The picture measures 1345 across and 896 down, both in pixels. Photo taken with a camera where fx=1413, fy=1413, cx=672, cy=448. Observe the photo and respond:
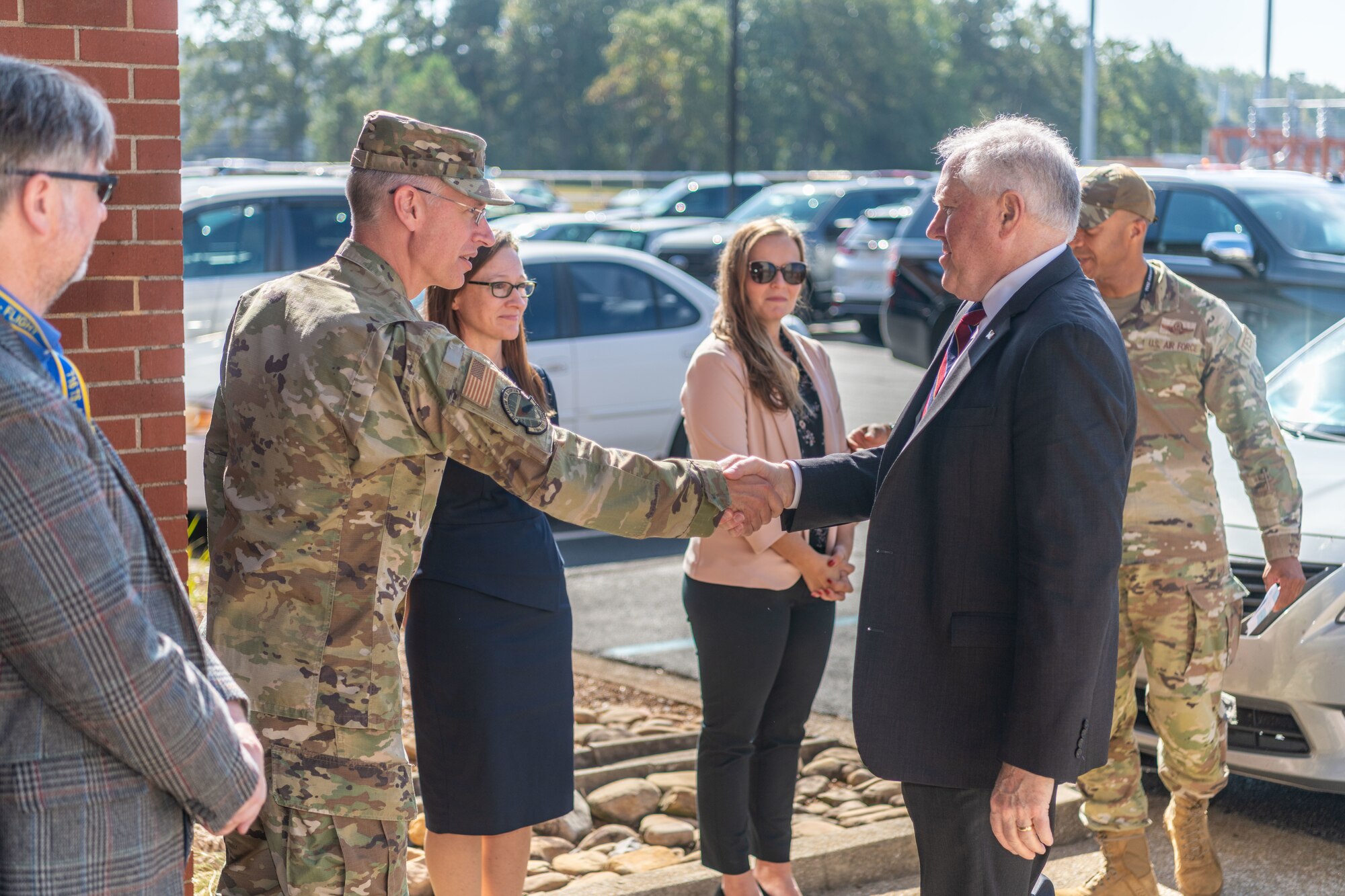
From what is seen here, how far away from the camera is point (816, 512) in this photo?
356cm

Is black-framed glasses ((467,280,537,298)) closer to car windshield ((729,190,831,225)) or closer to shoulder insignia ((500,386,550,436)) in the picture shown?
shoulder insignia ((500,386,550,436))

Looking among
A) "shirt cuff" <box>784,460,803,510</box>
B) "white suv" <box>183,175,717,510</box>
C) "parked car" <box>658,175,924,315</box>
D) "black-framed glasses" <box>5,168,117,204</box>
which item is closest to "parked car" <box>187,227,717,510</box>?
"white suv" <box>183,175,717,510</box>

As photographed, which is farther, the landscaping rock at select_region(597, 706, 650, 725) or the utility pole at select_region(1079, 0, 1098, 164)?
the utility pole at select_region(1079, 0, 1098, 164)

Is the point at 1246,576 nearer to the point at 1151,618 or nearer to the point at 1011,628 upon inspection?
the point at 1151,618

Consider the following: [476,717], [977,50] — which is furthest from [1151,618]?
[977,50]

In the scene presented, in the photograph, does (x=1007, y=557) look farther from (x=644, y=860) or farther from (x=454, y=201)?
(x=644, y=860)

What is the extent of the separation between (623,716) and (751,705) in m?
1.81

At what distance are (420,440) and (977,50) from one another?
3152 inches

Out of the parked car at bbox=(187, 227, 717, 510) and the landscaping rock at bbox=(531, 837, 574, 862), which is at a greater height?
the parked car at bbox=(187, 227, 717, 510)

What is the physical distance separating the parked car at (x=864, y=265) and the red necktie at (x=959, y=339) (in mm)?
14390

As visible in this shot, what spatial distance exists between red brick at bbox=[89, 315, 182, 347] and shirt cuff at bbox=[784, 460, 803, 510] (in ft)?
4.97

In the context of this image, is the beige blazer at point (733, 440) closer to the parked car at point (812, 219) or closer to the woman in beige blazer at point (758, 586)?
the woman in beige blazer at point (758, 586)

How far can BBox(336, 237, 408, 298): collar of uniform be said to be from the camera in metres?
2.80

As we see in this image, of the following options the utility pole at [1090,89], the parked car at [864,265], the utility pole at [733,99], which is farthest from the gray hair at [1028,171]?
the utility pole at [1090,89]
